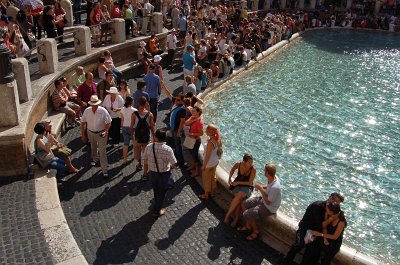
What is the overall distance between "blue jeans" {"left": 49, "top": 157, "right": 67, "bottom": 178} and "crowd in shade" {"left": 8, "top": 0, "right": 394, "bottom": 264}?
17 millimetres

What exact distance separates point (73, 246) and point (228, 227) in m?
2.52

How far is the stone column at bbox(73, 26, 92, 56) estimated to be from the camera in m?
13.3

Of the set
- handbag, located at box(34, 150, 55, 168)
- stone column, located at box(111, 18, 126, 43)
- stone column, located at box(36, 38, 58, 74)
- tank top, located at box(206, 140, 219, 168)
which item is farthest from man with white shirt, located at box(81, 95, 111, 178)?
stone column, located at box(111, 18, 126, 43)

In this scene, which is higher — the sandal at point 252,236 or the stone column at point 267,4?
the stone column at point 267,4

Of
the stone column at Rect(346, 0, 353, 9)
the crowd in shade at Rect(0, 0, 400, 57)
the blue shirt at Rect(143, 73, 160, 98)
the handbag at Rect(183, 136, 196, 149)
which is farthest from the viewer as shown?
the stone column at Rect(346, 0, 353, 9)

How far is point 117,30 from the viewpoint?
1554cm

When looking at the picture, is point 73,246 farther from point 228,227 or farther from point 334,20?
point 334,20

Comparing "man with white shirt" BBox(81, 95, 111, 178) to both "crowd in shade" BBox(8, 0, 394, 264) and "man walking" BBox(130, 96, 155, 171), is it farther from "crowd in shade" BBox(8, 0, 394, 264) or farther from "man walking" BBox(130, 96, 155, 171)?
"man walking" BBox(130, 96, 155, 171)

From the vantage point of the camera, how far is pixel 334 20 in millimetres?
31750

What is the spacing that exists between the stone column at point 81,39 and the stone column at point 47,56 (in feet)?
6.31

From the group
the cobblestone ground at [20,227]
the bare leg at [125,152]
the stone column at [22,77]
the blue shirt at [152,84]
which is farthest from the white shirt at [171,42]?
the cobblestone ground at [20,227]

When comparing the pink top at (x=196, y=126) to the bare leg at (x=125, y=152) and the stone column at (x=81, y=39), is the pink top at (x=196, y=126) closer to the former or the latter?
the bare leg at (x=125, y=152)

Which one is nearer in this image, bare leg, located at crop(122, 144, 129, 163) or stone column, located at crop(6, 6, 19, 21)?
bare leg, located at crop(122, 144, 129, 163)

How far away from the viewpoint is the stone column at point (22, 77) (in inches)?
356
